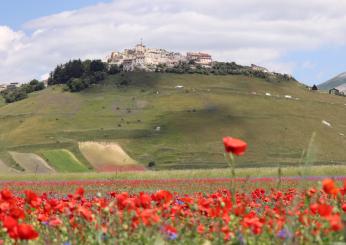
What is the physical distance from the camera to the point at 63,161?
335 feet

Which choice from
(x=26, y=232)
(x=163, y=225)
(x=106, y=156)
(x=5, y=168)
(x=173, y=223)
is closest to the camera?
(x=26, y=232)

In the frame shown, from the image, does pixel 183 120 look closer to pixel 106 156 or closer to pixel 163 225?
pixel 106 156

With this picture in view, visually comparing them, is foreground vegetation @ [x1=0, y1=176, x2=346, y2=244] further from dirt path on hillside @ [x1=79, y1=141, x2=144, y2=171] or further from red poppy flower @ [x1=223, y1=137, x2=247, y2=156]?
dirt path on hillside @ [x1=79, y1=141, x2=144, y2=171]

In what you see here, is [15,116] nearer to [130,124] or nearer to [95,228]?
[130,124]

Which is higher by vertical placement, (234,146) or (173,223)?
(234,146)

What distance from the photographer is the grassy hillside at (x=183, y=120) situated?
387 feet

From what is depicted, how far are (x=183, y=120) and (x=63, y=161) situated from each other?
42.9m

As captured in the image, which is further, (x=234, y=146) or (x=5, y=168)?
(x=5, y=168)

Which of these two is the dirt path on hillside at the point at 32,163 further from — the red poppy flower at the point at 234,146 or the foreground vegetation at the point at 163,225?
the red poppy flower at the point at 234,146

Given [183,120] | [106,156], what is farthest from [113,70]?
[106,156]

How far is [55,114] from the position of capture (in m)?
152

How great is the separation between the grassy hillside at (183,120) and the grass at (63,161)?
2.18 m

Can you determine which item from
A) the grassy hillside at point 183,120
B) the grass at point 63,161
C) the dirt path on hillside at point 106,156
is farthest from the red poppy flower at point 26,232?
the dirt path on hillside at point 106,156

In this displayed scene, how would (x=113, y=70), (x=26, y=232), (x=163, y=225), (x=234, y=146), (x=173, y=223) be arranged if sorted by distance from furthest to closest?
(x=113, y=70) → (x=173, y=223) → (x=163, y=225) → (x=26, y=232) → (x=234, y=146)
